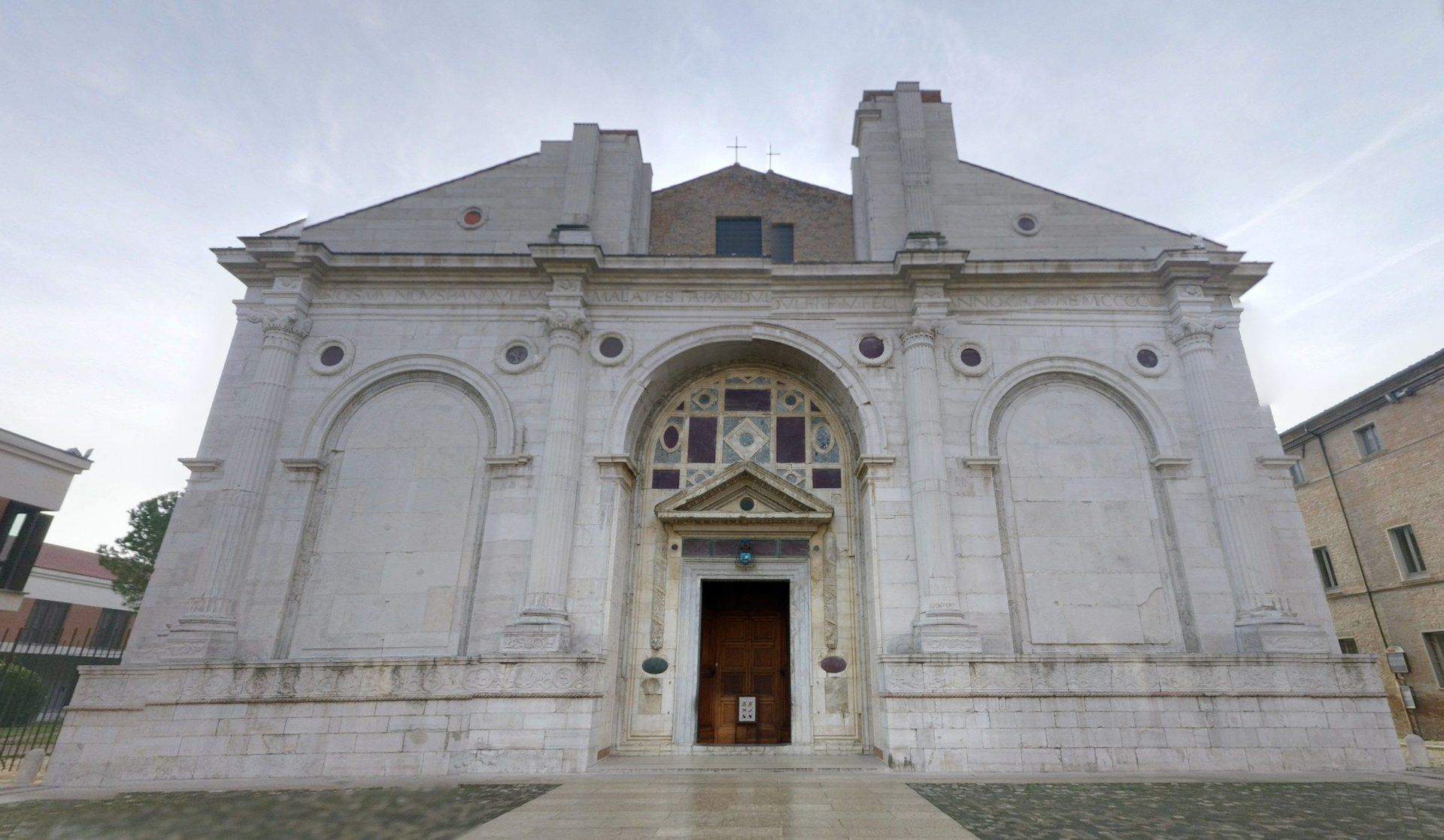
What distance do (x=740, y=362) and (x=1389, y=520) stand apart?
63.3 feet

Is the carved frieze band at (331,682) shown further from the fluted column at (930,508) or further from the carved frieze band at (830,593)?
the fluted column at (930,508)

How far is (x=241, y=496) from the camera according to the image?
12258 millimetres

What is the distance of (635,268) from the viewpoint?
46.2 feet

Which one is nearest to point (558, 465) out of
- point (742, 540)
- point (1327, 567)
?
point (742, 540)

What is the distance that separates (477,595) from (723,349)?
6811 millimetres

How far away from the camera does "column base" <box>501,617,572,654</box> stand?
36.4 feet

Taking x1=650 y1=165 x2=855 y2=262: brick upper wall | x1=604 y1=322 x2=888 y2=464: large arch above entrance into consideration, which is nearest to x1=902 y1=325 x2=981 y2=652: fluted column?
x1=604 y1=322 x2=888 y2=464: large arch above entrance

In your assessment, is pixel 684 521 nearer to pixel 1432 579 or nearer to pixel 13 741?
pixel 13 741

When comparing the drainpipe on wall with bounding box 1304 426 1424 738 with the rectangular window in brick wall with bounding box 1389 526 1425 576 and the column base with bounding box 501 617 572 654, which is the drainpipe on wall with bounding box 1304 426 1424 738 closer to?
the rectangular window in brick wall with bounding box 1389 526 1425 576

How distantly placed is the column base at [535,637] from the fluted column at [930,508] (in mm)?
6056

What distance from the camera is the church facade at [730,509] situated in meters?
10.8

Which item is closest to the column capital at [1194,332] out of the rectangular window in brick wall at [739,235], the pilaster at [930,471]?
the pilaster at [930,471]

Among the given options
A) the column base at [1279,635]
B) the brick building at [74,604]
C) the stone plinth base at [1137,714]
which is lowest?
the stone plinth base at [1137,714]

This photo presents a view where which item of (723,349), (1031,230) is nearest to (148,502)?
(723,349)
